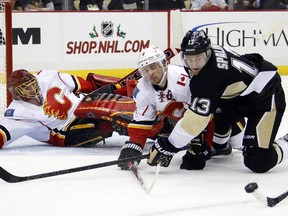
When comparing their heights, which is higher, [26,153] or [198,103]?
[198,103]

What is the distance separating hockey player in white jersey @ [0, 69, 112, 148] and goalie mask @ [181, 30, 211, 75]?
3.86ft

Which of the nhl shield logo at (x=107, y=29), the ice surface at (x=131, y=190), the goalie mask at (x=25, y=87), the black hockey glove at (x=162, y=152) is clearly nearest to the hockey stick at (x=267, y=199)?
the ice surface at (x=131, y=190)

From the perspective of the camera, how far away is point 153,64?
3.80 metres

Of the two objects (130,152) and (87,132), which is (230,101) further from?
(87,132)

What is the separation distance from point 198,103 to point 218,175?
47cm

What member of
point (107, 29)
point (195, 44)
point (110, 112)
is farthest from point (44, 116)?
point (107, 29)

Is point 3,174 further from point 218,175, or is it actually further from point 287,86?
point 287,86

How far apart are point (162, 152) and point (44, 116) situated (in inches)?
43.1

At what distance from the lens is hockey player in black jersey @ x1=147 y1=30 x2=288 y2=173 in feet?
11.5

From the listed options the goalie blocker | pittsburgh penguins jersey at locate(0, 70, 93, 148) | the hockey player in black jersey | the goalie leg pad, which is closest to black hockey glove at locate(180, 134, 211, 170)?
the hockey player in black jersey

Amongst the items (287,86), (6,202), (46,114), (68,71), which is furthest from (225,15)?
(6,202)

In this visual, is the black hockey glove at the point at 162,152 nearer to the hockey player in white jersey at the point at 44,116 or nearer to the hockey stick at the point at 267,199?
the hockey stick at the point at 267,199

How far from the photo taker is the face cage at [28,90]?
179 inches

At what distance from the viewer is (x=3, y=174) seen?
11.7 ft
